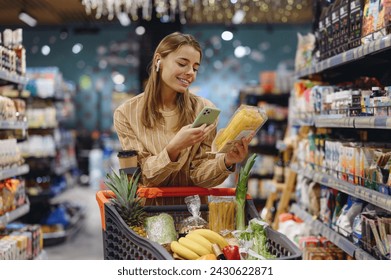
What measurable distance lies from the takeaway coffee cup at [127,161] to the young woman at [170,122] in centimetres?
10

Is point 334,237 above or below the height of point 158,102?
below

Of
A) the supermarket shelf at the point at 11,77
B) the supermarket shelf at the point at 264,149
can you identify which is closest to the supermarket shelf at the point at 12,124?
the supermarket shelf at the point at 11,77

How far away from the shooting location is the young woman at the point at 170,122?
2.36 metres

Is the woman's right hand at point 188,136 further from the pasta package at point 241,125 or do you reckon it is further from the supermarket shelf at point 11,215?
the supermarket shelf at point 11,215

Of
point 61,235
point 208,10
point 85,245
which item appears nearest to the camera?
point 85,245

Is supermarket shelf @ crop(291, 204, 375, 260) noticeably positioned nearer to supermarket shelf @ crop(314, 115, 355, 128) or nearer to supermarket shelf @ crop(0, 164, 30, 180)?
supermarket shelf @ crop(314, 115, 355, 128)

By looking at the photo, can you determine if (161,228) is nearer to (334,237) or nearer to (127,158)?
(127,158)

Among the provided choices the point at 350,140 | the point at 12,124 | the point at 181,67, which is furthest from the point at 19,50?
the point at 350,140

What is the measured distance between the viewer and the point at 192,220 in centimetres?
210

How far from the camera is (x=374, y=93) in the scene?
104 inches

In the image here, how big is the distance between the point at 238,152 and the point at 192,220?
0.34 m

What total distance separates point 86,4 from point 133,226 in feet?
14.2

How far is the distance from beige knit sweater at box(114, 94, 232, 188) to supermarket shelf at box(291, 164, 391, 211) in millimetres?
669

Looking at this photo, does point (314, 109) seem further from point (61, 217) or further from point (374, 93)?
point (61, 217)
